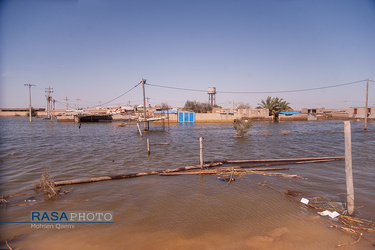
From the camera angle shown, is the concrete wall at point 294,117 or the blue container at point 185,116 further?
the concrete wall at point 294,117

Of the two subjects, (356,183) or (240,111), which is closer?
(356,183)

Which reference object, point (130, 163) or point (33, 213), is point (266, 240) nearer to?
point (33, 213)

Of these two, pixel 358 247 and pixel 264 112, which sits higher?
pixel 264 112

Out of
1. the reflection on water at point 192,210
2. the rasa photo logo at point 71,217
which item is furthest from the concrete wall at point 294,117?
the rasa photo logo at point 71,217

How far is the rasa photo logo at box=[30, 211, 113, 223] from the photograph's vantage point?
5.01 m

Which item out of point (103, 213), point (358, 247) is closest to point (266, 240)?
point (358, 247)

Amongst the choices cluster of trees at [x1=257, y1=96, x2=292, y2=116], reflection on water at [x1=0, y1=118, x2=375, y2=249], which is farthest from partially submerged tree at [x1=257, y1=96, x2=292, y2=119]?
reflection on water at [x1=0, y1=118, x2=375, y2=249]

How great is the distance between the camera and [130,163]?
35.2 feet

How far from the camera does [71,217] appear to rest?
512 centimetres

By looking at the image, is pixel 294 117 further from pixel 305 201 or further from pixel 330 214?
pixel 330 214

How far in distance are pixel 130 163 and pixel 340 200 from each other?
29.1ft

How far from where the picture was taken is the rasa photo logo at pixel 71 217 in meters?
5.01

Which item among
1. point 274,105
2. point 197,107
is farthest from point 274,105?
point 197,107

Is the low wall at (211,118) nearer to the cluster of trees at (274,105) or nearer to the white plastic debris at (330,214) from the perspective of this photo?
the cluster of trees at (274,105)
